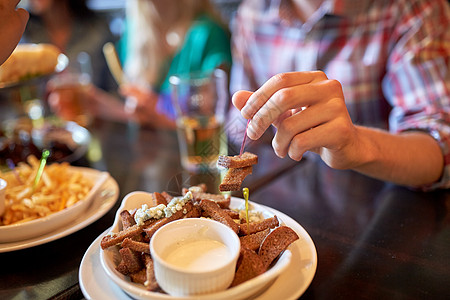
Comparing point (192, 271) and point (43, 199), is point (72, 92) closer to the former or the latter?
point (43, 199)

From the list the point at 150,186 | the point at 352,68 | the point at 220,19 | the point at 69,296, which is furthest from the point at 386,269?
the point at 220,19

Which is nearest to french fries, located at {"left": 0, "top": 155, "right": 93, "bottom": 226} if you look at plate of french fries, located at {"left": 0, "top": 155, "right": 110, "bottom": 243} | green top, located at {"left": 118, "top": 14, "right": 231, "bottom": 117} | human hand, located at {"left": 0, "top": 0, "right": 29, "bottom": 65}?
plate of french fries, located at {"left": 0, "top": 155, "right": 110, "bottom": 243}

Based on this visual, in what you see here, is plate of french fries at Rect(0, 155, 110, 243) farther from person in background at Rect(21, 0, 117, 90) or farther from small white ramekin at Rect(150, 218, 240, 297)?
person in background at Rect(21, 0, 117, 90)

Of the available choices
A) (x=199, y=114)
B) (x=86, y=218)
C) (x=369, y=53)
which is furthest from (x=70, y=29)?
(x=86, y=218)

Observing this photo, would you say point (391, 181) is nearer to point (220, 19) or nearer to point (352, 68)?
point (352, 68)

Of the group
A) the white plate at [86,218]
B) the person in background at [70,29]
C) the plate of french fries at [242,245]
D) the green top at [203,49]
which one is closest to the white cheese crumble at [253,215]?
the plate of french fries at [242,245]

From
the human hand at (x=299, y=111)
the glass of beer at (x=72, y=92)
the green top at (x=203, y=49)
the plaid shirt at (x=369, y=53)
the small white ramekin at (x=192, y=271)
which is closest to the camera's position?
the small white ramekin at (x=192, y=271)

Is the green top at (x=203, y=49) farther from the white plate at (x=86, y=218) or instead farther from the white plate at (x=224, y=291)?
the white plate at (x=224, y=291)
